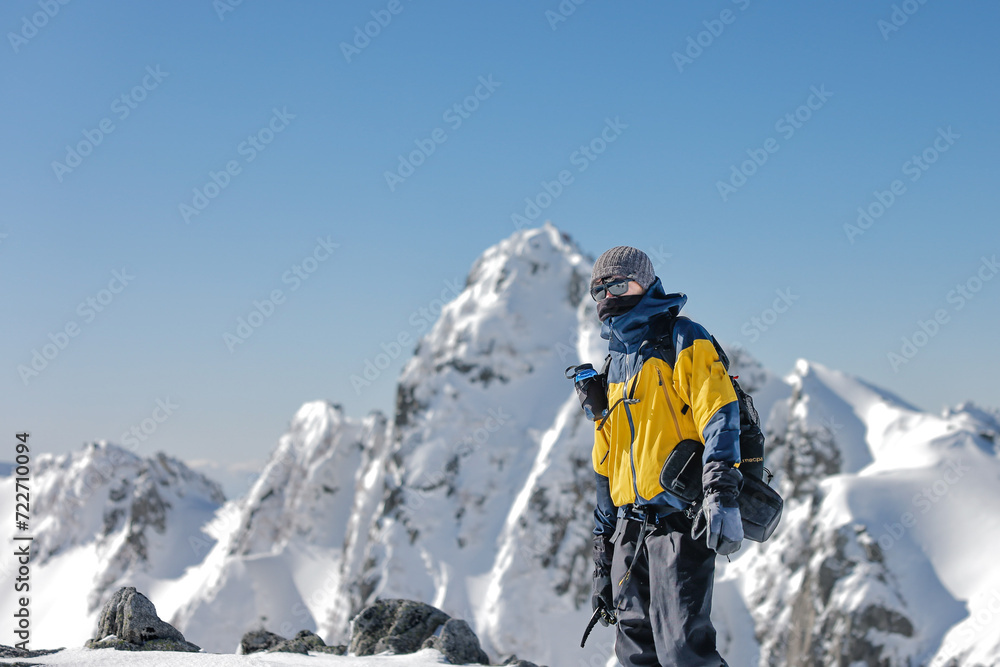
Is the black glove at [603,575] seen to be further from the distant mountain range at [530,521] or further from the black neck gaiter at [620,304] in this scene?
the distant mountain range at [530,521]

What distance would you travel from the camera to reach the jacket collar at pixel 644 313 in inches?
181

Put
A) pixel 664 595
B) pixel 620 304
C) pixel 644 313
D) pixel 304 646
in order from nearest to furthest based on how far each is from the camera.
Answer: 1. pixel 664 595
2. pixel 644 313
3. pixel 620 304
4. pixel 304 646

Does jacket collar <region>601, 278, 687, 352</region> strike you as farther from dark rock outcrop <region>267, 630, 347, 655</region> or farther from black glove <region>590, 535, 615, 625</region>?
dark rock outcrop <region>267, 630, 347, 655</region>

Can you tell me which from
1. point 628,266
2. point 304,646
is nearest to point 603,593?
point 628,266

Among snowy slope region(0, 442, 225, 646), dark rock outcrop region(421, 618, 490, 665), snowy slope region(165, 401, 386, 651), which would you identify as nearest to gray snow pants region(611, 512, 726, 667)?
dark rock outcrop region(421, 618, 490, 665)

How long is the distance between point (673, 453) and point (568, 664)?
6154 cm

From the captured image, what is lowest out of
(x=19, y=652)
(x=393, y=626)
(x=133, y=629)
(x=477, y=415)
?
(x=19, y=652)

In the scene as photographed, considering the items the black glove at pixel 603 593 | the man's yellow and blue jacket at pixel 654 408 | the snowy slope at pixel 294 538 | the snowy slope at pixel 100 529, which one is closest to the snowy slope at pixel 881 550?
the snowy slope at pixel 294 538

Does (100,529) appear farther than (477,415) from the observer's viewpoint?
Yes

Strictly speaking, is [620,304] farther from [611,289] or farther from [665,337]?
[665,337]

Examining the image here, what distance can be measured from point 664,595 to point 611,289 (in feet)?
6.29

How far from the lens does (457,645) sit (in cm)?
805

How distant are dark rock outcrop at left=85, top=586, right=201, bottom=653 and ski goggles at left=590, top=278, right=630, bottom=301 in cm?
582

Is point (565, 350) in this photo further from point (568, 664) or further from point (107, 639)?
point (107, 639)
